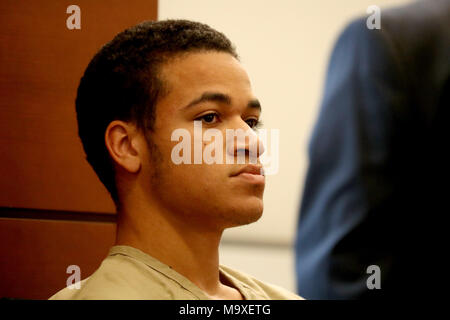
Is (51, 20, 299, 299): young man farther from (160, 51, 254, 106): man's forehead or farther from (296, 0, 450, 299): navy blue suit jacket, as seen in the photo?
(296, 0, 450, 299): navy blue suit jacket

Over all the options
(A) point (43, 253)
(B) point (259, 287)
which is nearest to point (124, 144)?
(A) point (43, 253)

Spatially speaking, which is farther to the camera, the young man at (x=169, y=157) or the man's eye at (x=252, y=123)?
the man's eye at (x=252, y=123)

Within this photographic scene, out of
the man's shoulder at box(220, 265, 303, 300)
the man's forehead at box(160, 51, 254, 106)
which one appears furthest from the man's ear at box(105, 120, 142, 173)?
the man's shoulder at box(220, 265, 303, 300)

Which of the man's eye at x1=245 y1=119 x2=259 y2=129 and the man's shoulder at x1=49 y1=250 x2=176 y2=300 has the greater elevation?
the man's eye at x1=245 y1=119 x2=259 y2=129

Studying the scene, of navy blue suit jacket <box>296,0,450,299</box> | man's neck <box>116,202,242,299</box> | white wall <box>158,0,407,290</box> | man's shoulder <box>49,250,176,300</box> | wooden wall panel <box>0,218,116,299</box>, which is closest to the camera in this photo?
navy blue suit jacket <box>296,0,450,299</box>

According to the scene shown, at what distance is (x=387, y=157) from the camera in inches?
29.4

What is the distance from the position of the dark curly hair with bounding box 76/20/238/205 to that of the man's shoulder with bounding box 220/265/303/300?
32 centimetres

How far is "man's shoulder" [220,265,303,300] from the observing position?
1.17 metres

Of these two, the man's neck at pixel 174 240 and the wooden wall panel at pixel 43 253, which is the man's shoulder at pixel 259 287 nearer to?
the man's neck at pixel 174 240

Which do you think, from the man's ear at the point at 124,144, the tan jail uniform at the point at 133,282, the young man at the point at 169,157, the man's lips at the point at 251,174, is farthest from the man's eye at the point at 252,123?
the tan jail uniform at the point at 133,282

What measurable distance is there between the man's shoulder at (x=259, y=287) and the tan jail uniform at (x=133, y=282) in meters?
0.19

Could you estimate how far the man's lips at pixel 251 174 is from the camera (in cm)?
99
